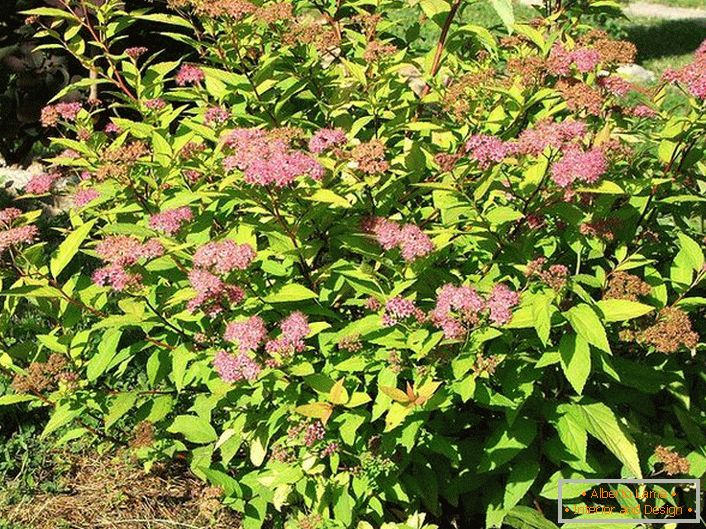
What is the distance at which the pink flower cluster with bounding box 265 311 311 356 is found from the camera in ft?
6.57

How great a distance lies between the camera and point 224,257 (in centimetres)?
197

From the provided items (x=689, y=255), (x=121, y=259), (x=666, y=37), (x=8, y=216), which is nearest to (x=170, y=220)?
(x=121, y=259)

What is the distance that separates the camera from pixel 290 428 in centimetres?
221

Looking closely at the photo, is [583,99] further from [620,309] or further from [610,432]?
[610,432]

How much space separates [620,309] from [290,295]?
802 mm

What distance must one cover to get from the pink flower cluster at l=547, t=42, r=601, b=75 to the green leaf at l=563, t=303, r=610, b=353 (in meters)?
0.67

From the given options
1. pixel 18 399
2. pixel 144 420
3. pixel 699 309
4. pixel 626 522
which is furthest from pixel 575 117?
pixel 18 399

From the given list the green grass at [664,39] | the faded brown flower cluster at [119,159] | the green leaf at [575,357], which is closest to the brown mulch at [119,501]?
the faded brown flower cluster at [119,159]

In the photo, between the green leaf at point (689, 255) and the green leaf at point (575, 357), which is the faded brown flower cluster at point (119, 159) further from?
the green leaf at point (689, 255)

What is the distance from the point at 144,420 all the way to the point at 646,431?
4.96 feet

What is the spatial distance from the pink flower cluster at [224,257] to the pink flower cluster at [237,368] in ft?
0.69

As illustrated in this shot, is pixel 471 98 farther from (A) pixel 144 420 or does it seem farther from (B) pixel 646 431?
(A) pixel 144 420

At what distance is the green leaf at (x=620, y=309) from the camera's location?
1.96 meters

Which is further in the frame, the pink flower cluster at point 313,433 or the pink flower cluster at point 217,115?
the pink flower cluster at point 217,115
